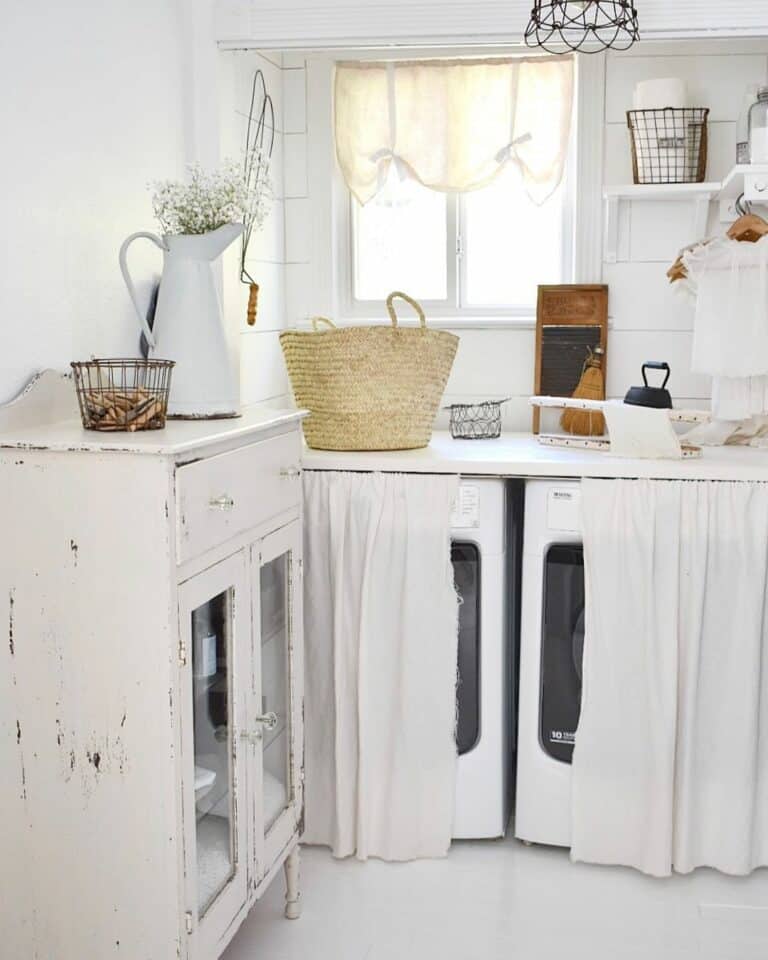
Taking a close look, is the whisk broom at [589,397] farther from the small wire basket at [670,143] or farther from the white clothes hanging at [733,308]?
the small wire basket at [670,143]

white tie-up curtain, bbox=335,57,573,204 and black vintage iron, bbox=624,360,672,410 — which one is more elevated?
white tie-up curtain, bbox=335,57,573,204

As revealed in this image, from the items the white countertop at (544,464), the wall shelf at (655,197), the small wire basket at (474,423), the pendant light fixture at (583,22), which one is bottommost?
the white countertop at (544,464)

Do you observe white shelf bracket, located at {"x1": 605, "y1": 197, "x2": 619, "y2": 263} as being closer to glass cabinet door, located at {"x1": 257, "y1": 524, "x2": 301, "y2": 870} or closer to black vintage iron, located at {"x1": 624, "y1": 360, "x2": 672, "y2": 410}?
black vintage iron, located at {"x1": 624, "y1": 360, "x2": 672, "y2": 410}

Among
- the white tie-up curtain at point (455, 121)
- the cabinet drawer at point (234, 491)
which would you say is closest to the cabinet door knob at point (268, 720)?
the cabinet drawer at point (234, 491)

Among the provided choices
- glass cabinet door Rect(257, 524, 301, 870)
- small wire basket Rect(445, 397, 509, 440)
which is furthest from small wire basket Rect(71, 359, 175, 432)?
small wire basket Rect(445, 397, 509, 440)

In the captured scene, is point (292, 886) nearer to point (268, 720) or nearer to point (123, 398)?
point (268, 720)

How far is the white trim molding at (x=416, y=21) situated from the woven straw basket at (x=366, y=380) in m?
0.62

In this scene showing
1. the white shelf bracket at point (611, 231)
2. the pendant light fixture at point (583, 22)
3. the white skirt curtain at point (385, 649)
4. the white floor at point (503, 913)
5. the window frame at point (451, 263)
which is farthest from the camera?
the window frame at point (451, 263)

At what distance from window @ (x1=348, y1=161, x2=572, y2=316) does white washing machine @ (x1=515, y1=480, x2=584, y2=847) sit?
0.96 metres

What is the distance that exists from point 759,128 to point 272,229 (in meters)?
1.38

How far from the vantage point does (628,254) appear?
3.46 m

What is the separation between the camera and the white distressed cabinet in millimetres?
1845

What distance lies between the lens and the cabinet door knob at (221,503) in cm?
198

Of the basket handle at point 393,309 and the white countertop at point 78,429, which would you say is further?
the basket handle at point 393,309
